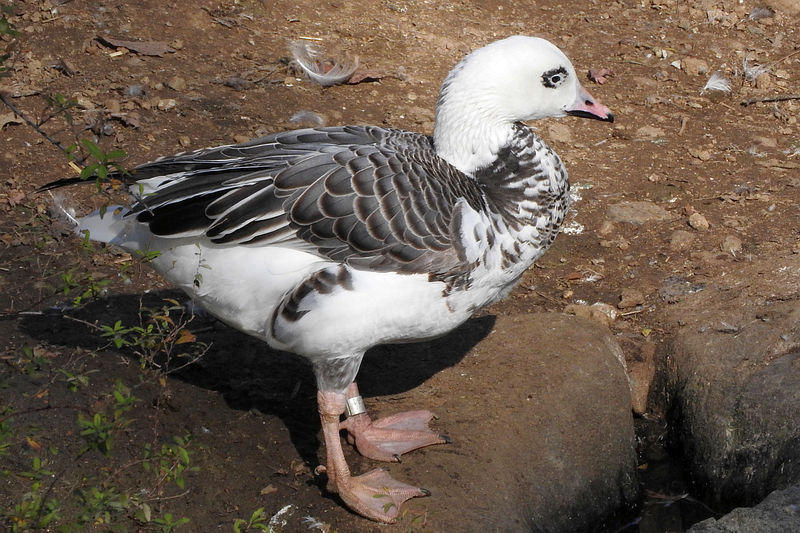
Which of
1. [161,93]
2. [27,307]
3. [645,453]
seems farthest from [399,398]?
[161,93]

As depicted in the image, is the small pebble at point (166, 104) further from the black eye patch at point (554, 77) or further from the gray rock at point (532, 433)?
the black eye patch at point (554, 77)

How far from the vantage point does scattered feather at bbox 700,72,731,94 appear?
775 cm

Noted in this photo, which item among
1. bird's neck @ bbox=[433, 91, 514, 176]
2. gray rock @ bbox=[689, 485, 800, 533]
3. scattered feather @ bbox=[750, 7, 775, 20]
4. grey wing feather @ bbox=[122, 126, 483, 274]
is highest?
bird's neck @ bbox=[433, 91, 514, 176]

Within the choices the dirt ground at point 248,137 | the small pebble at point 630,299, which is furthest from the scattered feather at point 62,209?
the small pebble at point 630,299

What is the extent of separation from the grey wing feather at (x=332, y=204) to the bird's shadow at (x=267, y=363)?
0.89 metres

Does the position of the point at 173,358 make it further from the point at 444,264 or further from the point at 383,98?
the point at 383,98

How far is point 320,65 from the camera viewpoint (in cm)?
725

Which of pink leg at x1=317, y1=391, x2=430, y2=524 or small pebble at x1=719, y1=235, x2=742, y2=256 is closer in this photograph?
pink leg at x1=317, y1=391, x2=430, y2=524

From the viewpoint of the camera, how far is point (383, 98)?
280 inches

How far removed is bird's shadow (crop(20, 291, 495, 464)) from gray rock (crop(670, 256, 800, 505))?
112 centimetres

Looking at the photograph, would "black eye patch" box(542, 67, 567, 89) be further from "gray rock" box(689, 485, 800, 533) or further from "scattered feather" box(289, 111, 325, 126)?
"scattered feather" box(289, 111, 325, 126)

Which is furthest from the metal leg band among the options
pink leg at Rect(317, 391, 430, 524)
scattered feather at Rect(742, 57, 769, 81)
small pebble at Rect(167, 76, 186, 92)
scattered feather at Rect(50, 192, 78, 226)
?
scattered feather at Rect(742, 57, 769, 81)

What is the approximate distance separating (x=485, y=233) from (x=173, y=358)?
181 cm

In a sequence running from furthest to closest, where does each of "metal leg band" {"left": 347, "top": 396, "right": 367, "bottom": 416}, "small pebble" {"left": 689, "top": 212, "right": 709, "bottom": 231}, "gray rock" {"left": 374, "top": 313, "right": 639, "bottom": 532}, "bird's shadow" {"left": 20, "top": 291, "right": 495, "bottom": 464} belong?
1. "small pebble" {"left": 689, "top": 212, "right": 709, "bottom": 231}
2. "bird's shadow" {"left": 20, "top": 291, "right": 495, "bottom": 464}
3. "metal leg band" {"left": 347, "top": 396, "right": 367, "bottom": 416}
4. "gray rock" {"left": 374, "top": 313, "right": 639, "bottom": 532}
